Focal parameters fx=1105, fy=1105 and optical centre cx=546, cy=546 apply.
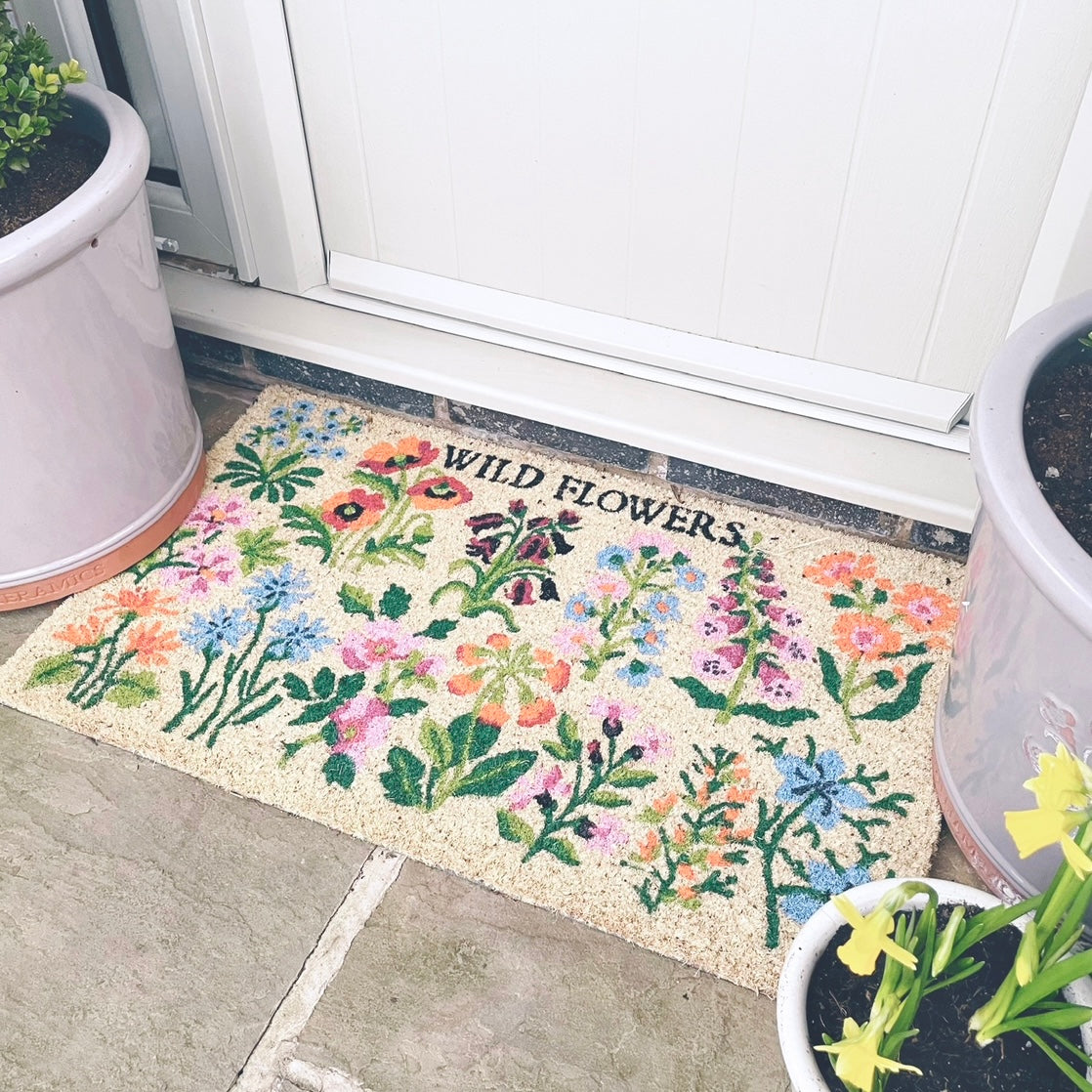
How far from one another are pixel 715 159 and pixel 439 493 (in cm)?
62

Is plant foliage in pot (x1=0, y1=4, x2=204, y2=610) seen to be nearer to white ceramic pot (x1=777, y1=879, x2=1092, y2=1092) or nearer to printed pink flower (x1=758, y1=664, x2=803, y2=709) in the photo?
printed pink flower (x1=758, y1=664, x2=803, y2=709)

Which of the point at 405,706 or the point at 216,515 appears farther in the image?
the point at 216,515

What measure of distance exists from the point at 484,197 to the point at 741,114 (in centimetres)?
40

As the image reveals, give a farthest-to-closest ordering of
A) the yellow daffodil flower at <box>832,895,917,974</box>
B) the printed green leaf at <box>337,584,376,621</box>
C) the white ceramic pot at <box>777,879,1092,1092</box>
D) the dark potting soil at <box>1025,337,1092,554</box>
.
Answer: the printed green leaf at <box>337,584,376,621</box> < the dark potting soil at <box>1025,337,1092,554</box> < the white ceramic pot at <box>777,879,1092,1092</box> < the yellow daffodil flower at <box>832,895,917,974</box>

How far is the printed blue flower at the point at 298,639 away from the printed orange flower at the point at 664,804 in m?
0.48

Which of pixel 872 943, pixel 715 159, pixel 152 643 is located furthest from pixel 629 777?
pixel 715 159

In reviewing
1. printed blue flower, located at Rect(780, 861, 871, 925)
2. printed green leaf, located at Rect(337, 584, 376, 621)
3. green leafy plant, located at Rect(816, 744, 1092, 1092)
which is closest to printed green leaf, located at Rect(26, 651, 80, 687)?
printed green leaf, located at Rect(337, 584, 376, 621)

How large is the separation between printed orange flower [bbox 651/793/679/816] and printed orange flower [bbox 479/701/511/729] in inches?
8.4

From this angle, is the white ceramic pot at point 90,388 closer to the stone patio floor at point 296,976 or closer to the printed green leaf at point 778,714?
the stone patio floor at point 296,976

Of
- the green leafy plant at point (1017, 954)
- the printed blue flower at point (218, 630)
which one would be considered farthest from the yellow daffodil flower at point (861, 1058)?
the printed blue flower at point (218, 630)

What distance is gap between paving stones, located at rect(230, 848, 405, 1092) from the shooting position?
110 centimetres

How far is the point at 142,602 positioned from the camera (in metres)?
1.53

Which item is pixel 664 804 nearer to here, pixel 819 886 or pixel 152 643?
pixel 819 886

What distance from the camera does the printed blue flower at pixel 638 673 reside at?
1405 mm
